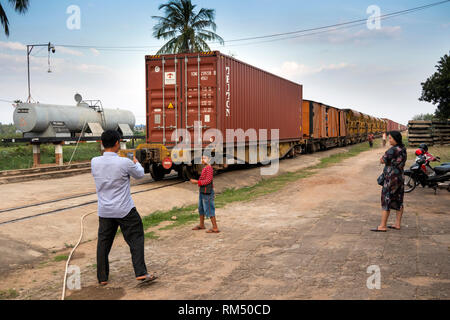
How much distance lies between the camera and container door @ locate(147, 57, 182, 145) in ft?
42.4

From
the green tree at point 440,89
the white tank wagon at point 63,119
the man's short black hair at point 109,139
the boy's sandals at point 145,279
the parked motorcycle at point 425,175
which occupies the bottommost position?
the boy's sandals at point 145,279

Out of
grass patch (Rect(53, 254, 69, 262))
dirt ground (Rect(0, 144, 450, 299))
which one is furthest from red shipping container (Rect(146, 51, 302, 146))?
grass patch (Rect(53, 254, 69, 262))

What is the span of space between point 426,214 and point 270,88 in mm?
10328

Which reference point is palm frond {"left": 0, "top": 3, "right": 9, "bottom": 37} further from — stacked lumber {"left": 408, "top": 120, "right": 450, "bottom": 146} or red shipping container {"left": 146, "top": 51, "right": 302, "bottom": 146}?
stacked lumber {"left": 408, "top": 120, "right": 450, "bottom": 146}

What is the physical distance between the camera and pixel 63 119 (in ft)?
64.0

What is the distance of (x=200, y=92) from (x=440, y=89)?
22.7m

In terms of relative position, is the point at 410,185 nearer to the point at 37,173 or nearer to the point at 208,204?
the point at 208,204

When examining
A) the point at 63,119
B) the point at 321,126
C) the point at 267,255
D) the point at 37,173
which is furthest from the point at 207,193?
the point at 321,126

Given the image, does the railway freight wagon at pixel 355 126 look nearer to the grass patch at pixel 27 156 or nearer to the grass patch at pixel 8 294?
the grass patch at pixel 27 156

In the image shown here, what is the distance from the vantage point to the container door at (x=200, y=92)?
12.6 metres

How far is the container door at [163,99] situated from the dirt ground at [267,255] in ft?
12.2

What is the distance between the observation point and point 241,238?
22.0 ft

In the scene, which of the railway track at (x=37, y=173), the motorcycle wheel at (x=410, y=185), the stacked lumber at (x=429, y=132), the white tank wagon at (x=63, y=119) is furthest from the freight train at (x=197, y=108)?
the stacked lumber at (x=429, y=132)
